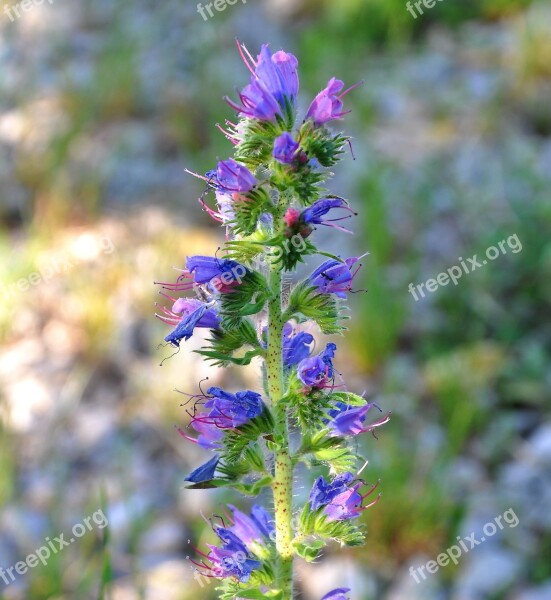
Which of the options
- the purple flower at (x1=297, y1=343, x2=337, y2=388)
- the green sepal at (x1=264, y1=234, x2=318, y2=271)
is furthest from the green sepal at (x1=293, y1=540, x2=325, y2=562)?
the green sepal at (x1=264, y1=234, x2=318, y2=271)

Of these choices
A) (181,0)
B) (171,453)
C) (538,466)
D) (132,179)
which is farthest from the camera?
(181,0)

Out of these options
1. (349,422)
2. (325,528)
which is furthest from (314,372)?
(325,528)

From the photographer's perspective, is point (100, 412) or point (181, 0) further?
point (181, 0)

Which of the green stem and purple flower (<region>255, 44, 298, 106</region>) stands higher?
purple flower (<region>255, 44, 298, 106</region>)

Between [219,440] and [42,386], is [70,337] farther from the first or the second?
[219,440]

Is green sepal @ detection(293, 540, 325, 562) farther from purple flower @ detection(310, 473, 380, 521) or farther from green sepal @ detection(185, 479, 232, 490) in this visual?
green sepal @ detection(185, 479, 232, 490)

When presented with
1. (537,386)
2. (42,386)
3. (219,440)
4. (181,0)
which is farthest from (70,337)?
(181,0)
